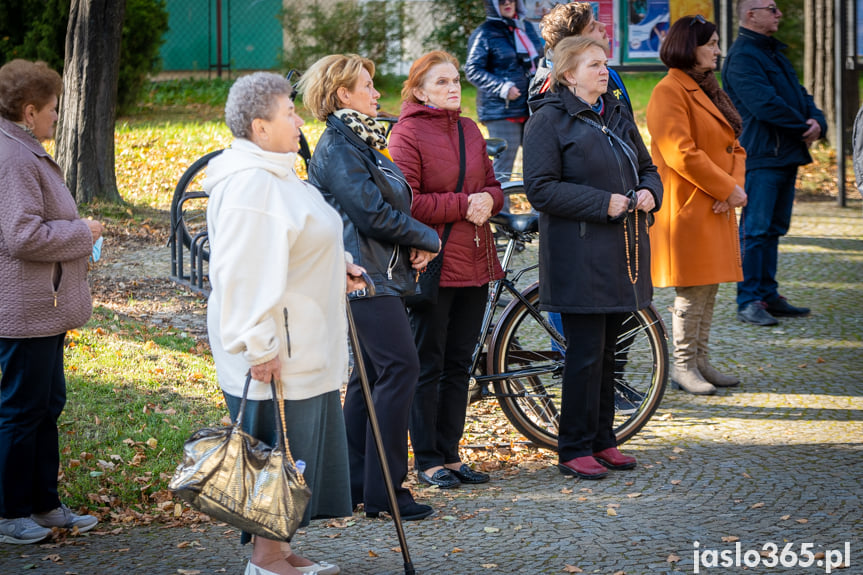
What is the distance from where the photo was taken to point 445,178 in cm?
501

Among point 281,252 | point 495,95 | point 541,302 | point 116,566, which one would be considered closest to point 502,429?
point 541,302

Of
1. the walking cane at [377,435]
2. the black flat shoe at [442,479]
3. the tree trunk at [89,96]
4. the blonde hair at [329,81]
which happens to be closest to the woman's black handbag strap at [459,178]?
the blonde hair at [329,81]

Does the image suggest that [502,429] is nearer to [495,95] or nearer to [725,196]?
[725,196]

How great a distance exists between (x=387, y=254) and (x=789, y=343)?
4.14 metres

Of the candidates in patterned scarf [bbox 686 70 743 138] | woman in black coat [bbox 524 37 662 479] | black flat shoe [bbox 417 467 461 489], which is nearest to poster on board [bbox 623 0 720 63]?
patterned scarf [bbox 686 70 743 138]

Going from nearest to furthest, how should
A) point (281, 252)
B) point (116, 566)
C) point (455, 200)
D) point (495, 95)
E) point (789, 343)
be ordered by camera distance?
1. point (281, 252)
2. point (116, 566)
3. point (455, 200)
4. point (789, 343)
5. point (495, 95)

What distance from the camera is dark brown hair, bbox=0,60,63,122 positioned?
4387 mm

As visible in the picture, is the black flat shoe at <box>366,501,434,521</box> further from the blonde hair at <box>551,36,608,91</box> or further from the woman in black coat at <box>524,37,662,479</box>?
the blonde hair at <box>551,36,608,91</box>

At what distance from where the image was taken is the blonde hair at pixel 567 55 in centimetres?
511

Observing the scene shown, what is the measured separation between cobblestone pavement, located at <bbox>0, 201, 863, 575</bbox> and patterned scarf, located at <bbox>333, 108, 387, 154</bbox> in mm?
1648

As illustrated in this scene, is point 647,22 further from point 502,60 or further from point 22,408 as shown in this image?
point 22,408

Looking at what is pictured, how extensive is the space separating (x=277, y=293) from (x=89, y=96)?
859 centimetres

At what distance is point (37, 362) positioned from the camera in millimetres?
4473

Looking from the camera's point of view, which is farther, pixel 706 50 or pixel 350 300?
pixel 706 50
